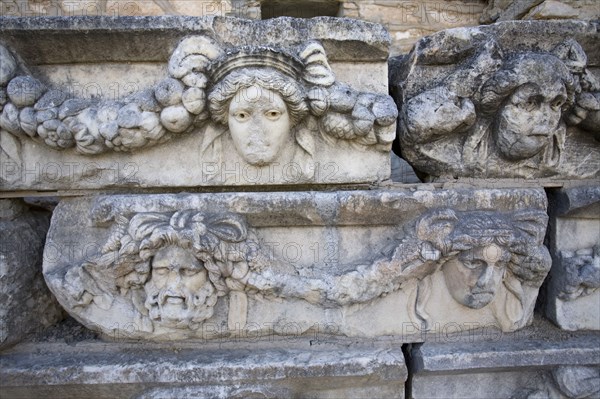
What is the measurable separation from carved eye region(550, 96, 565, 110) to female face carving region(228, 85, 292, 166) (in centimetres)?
114

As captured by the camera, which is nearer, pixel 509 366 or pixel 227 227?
pixel 227 227

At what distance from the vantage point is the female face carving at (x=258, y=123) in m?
1.58

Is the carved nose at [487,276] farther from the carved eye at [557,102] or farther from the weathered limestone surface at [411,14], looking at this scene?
the weathered limestone surface at [411,14]

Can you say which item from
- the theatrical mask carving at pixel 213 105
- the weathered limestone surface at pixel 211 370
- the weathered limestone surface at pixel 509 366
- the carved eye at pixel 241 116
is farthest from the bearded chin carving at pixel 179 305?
the weathered limestone surface at pixel 509 366

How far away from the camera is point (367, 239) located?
1780 mm

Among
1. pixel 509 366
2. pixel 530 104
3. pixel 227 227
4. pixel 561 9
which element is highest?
pixel 561 9

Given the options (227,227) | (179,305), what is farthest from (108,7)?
(179,305)

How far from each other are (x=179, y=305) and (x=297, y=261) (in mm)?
523

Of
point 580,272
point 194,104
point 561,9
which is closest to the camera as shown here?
point 194,104

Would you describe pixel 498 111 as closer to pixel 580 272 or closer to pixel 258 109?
pixel 580 272

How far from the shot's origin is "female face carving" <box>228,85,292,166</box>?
1578 mm

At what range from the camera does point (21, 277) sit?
178cm

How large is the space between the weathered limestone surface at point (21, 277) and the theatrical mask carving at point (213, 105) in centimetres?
43

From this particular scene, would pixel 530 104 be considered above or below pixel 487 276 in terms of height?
above
